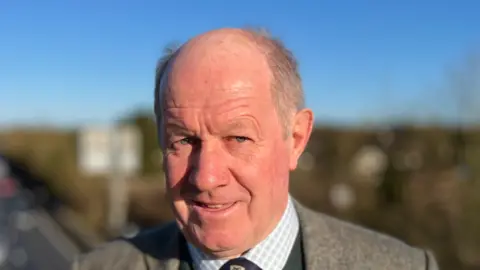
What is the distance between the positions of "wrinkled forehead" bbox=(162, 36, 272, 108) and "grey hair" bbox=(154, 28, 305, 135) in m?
0.03

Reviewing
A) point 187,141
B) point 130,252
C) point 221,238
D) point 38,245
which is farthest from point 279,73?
point 38,245

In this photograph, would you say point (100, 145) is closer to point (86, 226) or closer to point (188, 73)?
point (86, 226)

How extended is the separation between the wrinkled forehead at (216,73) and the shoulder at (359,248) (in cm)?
54

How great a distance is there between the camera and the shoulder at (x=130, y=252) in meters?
2.04

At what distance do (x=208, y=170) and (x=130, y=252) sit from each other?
0.60m

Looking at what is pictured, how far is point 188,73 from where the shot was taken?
5.54 feet

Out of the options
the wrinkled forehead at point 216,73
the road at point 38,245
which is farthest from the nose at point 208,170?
the road at point 38,245

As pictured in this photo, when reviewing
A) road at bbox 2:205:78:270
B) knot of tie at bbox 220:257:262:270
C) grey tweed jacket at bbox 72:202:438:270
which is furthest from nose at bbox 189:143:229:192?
road at bbox 2:205:78:270

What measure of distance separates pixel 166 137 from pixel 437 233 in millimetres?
9057

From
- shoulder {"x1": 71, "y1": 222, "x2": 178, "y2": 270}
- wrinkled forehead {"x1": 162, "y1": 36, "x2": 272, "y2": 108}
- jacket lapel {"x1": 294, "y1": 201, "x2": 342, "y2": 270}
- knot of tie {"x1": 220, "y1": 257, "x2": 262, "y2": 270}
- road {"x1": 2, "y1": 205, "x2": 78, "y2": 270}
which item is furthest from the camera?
road {"x1": 2, "y1": 205, "x2": 78, "y2": 270}

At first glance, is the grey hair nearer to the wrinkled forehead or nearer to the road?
the wrinkled forehead

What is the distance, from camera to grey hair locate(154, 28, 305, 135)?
68.9 inches

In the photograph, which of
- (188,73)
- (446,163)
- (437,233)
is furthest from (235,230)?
(446,163)

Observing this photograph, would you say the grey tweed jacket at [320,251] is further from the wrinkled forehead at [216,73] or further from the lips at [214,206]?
the wrinkled forehead at [216,73]
